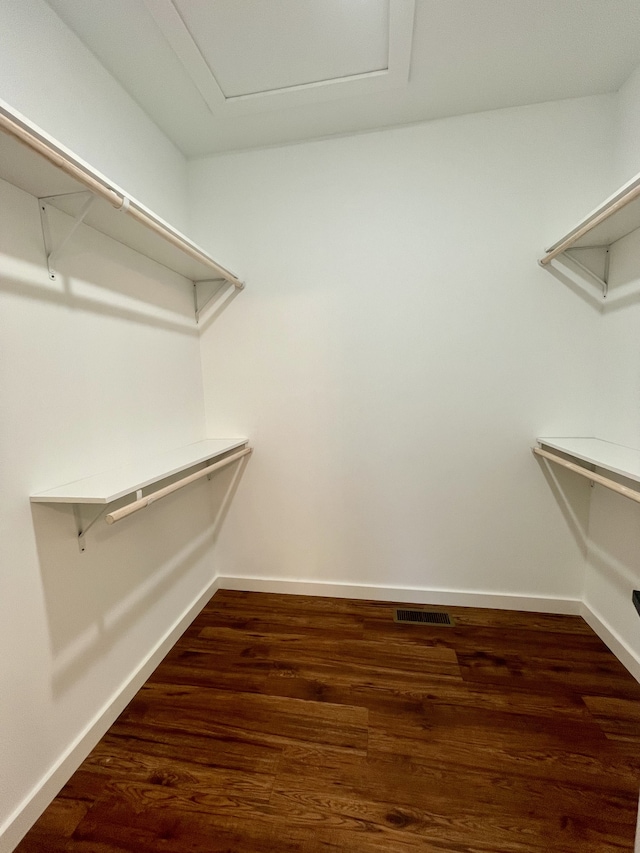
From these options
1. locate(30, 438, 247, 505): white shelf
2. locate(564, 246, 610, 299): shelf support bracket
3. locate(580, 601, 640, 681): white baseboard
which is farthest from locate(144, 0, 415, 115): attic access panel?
locate(580, 601, 640, 681): white baseboard

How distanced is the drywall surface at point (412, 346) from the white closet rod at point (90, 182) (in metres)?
0.69

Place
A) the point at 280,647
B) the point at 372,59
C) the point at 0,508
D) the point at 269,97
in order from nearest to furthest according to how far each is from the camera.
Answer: the point at 0,508 → the point at 372,59 → the point at 269,97 → the point at 280,647

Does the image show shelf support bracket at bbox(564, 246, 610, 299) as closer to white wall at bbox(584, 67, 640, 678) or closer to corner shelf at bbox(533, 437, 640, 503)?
white wall at bbox(584, 67, 640, 678)

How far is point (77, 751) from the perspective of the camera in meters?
1.20

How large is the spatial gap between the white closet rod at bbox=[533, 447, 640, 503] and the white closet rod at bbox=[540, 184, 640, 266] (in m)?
0.92

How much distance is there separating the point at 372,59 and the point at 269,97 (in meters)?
0.47

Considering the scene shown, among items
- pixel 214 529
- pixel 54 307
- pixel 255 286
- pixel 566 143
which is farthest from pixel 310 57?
pixel 214 529

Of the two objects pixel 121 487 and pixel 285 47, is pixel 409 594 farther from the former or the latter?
pixel 285 47

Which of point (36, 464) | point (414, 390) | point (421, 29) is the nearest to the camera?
point (36, 464)

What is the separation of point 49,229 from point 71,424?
0.64m

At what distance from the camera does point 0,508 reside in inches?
38.3

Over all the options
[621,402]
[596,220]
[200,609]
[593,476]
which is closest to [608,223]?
[596,220]

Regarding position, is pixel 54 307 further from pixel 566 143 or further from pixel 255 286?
pixel 566 143

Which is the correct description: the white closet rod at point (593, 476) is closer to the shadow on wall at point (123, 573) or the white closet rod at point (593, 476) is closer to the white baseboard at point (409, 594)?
the white baseboard at point (409, 594)
